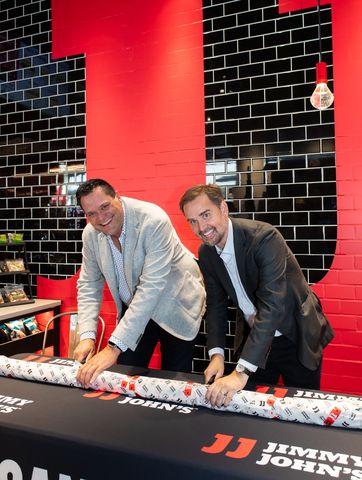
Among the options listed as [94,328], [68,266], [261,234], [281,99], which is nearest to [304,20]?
[281,99]

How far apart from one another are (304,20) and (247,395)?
2551 millimetres

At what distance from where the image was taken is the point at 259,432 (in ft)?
3.26

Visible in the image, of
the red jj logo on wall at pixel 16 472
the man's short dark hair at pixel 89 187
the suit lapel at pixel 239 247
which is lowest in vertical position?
the red jj logo on wall at pixel 16 472

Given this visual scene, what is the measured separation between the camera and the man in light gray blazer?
154 centimetres

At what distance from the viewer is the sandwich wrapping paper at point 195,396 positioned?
3.39 ft

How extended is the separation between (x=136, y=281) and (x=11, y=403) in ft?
2.49

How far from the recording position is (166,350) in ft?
6.18

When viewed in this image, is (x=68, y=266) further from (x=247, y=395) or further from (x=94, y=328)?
(x=247, y=395)

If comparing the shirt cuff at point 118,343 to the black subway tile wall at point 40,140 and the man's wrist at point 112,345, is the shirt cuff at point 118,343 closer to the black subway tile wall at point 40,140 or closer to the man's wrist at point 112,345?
the man's wrist at point 112,345

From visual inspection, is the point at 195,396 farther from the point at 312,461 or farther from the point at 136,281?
the point at 136,281

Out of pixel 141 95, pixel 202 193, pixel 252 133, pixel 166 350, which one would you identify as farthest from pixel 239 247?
pixel 141 95

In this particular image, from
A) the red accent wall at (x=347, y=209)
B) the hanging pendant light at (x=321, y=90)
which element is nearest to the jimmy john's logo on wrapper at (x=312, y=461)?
the red accent wall at (x=347, y=209)

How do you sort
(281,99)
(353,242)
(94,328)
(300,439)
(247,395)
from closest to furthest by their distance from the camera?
(300,439) < (247,395) < (94,328) < (353,242) < (281,99)

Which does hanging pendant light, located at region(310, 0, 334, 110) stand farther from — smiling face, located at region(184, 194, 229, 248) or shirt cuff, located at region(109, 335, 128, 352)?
shirt cuff, located at region(109, 335, 128, 352)
